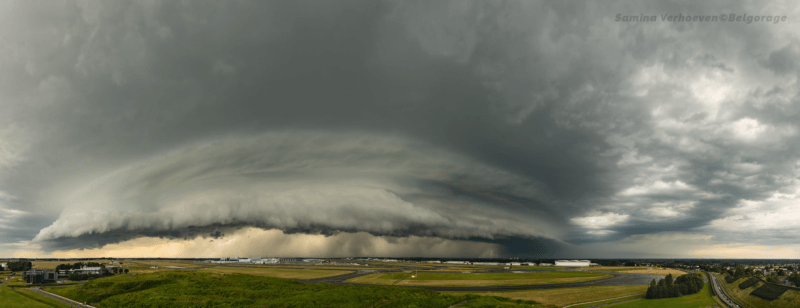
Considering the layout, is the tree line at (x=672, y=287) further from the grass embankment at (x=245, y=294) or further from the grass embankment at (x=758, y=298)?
the grass embankment at (x=245, y=294)

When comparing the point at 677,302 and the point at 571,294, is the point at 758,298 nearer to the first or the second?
the point at 677,302

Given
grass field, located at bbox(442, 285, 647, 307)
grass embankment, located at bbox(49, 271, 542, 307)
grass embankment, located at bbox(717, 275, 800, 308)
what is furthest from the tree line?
grass embankment, located at bbox(49, 271, 542, 307)

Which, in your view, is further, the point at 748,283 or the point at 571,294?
the point at 748,283

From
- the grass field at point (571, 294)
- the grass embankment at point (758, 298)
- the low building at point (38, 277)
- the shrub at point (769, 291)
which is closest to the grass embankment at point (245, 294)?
the grass field at point (571, 294)

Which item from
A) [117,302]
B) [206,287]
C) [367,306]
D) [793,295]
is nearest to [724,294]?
[793,295]

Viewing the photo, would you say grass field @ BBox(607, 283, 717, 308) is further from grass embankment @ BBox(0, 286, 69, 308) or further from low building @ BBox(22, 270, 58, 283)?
low building @ BBox(22, 270, 58, 283)

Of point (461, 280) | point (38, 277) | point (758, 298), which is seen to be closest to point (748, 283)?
point (758, 298)

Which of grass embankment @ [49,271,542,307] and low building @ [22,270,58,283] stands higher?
grass embankment @ [49,271,542,307]
